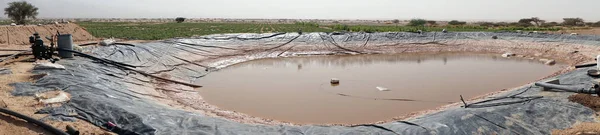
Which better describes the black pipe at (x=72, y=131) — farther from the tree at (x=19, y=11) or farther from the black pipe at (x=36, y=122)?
the tree at (x=19, y=11)

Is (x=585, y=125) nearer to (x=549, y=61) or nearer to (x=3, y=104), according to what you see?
(x=3, y=104)

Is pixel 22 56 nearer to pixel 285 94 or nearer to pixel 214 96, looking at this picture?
pixel 214 96

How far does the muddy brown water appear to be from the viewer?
9469 millimetres

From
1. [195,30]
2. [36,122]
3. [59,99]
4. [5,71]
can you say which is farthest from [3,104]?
[195,30]

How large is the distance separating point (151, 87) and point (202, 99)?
1470 mm

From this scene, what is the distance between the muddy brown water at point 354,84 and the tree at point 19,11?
Answer: 26.6 metres

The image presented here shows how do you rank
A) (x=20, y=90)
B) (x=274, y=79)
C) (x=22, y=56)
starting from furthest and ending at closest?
1. (x=274, y=79)
2. (x=22, y=56)
3. (x=20, y=90)

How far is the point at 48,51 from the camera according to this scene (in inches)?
423

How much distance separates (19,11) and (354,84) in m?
33.9

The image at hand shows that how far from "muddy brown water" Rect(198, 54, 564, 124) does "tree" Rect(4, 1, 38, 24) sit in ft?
87.3

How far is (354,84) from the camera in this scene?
12531 mm

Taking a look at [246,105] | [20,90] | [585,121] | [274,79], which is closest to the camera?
[585,121]

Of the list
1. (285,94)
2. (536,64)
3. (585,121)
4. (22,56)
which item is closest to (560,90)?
(585,121)

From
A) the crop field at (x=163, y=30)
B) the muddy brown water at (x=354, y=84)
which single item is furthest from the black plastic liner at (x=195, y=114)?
the crop field at (x=163, y=30)
